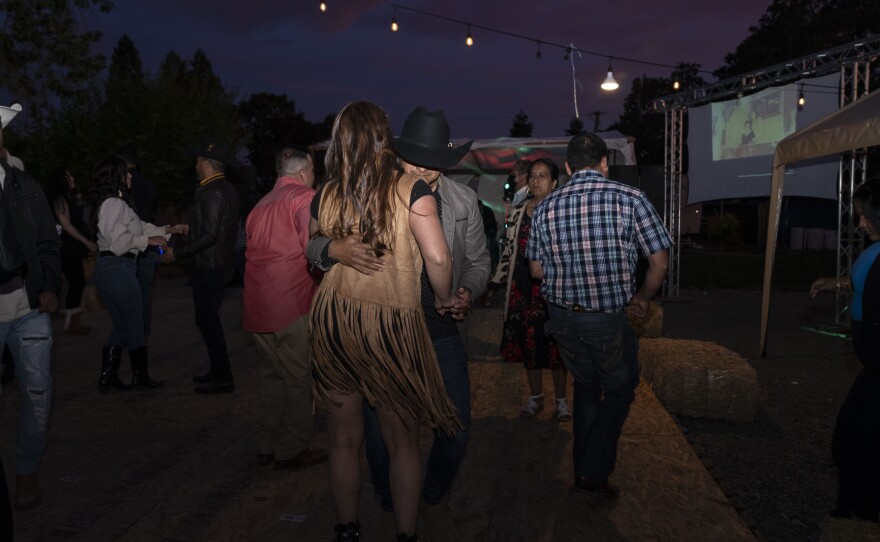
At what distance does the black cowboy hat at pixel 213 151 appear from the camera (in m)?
5.54

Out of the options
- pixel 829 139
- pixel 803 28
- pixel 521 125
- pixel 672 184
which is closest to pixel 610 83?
pixel 672 184

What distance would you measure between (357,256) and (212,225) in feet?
10.6

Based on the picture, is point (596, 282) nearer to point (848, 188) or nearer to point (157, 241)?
point (157, 241)

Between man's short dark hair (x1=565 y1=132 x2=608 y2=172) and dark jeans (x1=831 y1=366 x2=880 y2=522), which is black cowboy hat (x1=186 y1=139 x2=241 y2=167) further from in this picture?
dark jeans (x1=831 y1=366 x2=880 y2=522)

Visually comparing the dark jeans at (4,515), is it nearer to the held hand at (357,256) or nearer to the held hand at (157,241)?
the held hand at (357,256)

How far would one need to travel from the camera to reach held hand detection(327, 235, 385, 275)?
263 cm

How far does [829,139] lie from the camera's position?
7109mm

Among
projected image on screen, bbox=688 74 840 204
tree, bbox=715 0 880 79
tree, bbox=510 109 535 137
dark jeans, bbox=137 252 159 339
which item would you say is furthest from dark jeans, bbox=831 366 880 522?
tree, bbox=510 109 535 137

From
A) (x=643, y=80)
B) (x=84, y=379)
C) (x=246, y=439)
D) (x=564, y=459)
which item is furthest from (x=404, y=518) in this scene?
(x=643, y=80)

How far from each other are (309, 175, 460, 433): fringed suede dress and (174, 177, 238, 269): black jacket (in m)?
3.04

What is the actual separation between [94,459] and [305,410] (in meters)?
1.44

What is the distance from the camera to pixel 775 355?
333 inches

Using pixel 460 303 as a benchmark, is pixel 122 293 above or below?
below

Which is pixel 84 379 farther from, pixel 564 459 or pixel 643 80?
pixel 643 80
